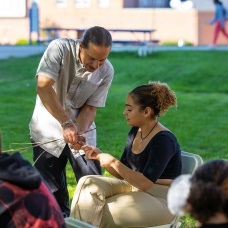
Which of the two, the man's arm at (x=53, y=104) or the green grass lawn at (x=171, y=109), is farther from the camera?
the green grass lawn at (x=171, y=109)

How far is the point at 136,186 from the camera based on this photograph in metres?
4.56

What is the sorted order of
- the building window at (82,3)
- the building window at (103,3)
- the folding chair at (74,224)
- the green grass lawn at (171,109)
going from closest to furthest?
the folding chair at (74,224) < the green grass lawn at (171,109) < the building window at (103,3) < the building window at (82,3)

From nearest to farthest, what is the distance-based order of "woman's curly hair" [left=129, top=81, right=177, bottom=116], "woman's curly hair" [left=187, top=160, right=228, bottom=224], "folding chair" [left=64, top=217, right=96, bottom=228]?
1. "woman's curly hair" [left=187, top=160, right=228, bottom=224]
2. "folding chair" [left=64, top=217, right=96, bottom=228]
3. "woman's curly hair" [left=129, top=81, right=177, bottom=116]

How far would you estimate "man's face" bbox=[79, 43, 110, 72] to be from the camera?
16.2 ft

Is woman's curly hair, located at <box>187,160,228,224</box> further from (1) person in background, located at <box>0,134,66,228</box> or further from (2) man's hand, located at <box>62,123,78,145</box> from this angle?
(2) man's hand, located at <box>62,123,78,145</box>

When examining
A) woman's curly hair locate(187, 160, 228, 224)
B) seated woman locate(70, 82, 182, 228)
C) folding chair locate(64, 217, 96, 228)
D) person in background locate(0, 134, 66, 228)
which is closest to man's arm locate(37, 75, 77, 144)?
seated woman locate(70, 82, 182, 228)

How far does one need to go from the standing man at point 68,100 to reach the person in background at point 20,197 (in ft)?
6.27

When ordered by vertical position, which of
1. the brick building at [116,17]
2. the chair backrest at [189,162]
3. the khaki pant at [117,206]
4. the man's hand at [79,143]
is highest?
the man's hand at [79,143]

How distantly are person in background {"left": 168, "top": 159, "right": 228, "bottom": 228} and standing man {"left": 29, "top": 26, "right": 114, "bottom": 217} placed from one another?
7.14 ft

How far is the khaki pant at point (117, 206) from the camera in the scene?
14.9ft

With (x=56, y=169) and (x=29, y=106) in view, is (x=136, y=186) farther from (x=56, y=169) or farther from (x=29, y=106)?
(x=29, y=106)

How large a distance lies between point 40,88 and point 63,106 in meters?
0.35

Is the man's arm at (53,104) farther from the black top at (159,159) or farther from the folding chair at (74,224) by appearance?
the folding chair at (74,224)


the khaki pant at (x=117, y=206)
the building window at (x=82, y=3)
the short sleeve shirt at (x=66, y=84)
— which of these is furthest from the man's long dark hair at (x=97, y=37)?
the building window at (x=82, y=3)
